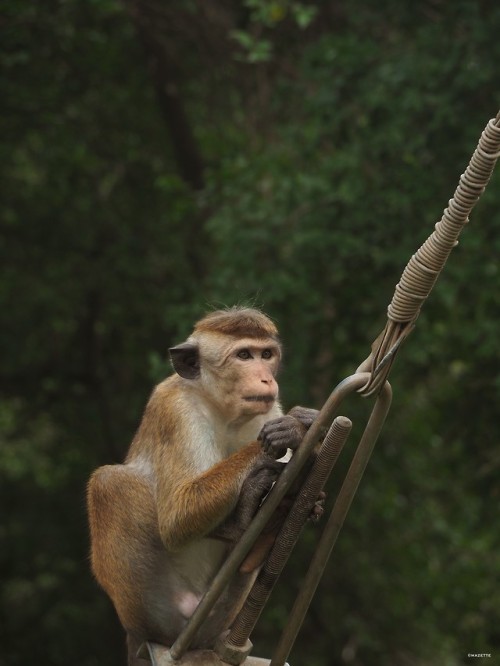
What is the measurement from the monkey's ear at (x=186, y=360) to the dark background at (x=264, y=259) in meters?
4.27

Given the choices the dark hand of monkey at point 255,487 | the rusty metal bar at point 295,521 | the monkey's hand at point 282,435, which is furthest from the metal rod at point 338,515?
the dark hand of monkey at point 255,487

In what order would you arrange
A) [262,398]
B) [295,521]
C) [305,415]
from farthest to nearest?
1. [262,398]
2. [305,415]
3. [295,521]

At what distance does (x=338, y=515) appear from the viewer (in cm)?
416

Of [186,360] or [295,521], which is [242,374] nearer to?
[186,360]

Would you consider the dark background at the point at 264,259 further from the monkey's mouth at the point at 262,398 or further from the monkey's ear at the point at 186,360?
the monkey's mouth at the point at 262,398

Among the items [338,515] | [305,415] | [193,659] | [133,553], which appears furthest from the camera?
[133,553]

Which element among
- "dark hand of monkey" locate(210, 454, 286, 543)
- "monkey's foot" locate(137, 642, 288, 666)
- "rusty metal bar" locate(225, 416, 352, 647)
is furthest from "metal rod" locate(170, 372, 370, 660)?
"monkey's foot" locate(137, 642, 288, 666)

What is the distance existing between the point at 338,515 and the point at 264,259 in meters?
6.60

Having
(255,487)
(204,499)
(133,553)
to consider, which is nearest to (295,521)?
(255,487)

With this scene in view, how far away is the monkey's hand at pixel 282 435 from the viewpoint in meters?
4.36

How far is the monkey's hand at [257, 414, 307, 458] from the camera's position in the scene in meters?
4.36

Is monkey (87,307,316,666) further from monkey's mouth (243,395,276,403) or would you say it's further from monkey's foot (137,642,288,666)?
monkey's foot (137,642,288,666)

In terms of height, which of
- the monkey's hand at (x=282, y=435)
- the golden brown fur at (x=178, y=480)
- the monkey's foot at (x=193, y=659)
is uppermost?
the monkey's hand at (x=282, y=435)

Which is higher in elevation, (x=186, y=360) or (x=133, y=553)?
(x=186, y=360)
